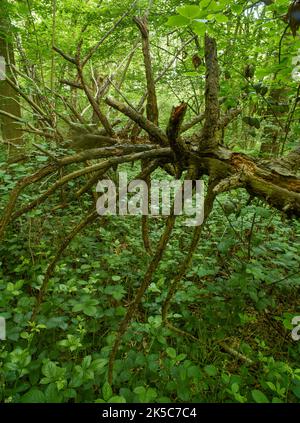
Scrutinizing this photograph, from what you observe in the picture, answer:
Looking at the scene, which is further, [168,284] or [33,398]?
[168,284]

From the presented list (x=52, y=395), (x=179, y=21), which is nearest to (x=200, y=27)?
(x=179, y=21)

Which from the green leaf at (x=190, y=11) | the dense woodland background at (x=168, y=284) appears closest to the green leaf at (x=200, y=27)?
the dense woodland background at (x=168, y=284)

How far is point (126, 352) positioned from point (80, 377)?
0.53m

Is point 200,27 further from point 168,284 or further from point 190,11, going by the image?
point 168,284

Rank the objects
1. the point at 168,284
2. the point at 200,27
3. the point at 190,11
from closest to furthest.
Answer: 1. the point at 190,11
2. the point at 200,27
3. the point at 168,284

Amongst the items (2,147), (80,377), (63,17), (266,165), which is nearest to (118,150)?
(266,165)

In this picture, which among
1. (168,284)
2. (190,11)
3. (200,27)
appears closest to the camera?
(190,11)

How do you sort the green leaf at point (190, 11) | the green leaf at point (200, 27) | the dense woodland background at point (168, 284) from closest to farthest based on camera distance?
the green leaf at point (190, 11)
the green leaf at point (200, 27)
the dense woodland background at point (168, 284)

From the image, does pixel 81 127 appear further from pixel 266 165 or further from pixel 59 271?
pixel 266 165

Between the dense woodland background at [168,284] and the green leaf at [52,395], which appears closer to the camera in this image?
the green leaf at [52,395]

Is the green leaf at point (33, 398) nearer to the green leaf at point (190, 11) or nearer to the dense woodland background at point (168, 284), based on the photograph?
the dense woodland background at point (168, 284)

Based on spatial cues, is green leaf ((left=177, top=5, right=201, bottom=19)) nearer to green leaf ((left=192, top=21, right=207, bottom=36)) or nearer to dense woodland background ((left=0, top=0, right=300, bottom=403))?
dense woodland background ((left=0, top=0, right=300, bottom=403))

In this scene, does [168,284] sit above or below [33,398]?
below

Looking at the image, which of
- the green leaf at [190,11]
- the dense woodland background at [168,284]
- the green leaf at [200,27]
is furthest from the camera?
the dense woodland background at [168,284]
